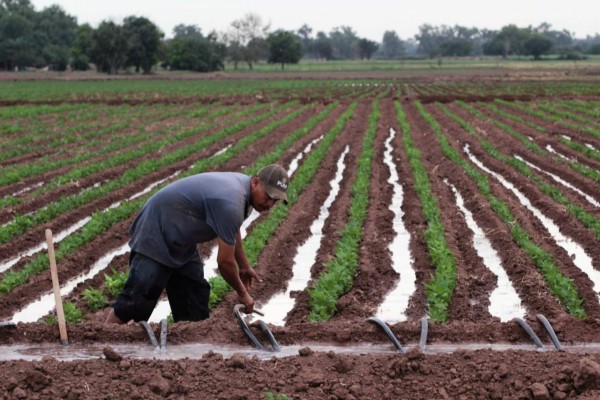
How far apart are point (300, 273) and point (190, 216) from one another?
12.8 feet

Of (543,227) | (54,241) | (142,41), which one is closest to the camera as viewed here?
(54,241)

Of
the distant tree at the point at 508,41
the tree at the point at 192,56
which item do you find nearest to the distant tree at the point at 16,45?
the tree at the point at 192,56

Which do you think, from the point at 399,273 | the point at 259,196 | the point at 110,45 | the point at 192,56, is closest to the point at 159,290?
the point at 259,196

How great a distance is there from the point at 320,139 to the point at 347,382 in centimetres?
1977

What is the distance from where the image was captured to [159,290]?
20.9ft

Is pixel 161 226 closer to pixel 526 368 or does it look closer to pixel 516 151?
pixel 526 368

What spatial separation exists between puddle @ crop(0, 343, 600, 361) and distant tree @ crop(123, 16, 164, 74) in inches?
3406

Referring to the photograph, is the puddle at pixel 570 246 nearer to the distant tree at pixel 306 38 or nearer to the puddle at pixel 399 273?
the puddle at pixel 399 273

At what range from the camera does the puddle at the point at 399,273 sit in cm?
823

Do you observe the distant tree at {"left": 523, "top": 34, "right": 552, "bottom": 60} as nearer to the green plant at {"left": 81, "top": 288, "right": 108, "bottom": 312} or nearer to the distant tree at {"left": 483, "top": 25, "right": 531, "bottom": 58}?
the distant tree at {"left": 483, "top": 25, "right": 531, "bottom": 58}

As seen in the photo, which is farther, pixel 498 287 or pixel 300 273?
pixel 300 273

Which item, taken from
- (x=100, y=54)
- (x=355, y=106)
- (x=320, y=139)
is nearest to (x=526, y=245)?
(x=320, y=139)

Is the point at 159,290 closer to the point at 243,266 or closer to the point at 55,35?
the point at 243,266

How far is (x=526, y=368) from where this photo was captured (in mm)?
5125
